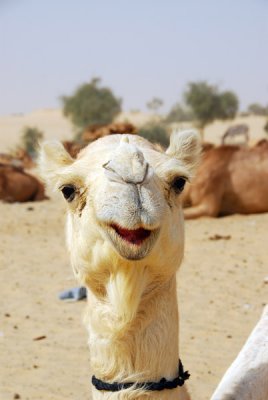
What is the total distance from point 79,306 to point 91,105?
37.1m

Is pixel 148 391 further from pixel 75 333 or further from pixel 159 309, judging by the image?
pixel 75 333

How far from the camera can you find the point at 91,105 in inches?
1722

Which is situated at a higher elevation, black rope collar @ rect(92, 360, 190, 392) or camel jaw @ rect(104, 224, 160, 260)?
camel jaw @ rect(104, 224, 160, 260)

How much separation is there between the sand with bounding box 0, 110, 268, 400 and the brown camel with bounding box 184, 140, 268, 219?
27cm

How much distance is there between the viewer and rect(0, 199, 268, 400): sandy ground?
18.0 feet

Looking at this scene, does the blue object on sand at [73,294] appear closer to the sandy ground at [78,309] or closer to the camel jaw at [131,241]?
the sandy ground at [78,309]

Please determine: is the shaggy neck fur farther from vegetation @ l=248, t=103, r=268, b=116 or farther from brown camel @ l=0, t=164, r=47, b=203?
vegetation @ l=248, t=103, r=268, b=116

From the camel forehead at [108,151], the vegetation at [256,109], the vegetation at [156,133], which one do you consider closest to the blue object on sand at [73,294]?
the camel forehead at [108,151]

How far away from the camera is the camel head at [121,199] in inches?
91.9

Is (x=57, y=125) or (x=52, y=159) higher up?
(x=52, y=159)

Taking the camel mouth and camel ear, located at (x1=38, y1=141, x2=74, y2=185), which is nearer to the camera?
the camel mouth

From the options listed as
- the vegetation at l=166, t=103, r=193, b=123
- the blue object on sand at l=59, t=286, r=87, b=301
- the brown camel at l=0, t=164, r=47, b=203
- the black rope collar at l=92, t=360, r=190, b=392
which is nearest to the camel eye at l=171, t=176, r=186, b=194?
the black rope collar at l=92, t=360, r=190, b=392

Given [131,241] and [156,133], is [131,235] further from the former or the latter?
[156,133]

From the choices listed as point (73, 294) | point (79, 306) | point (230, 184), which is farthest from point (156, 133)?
point (79, 306)
